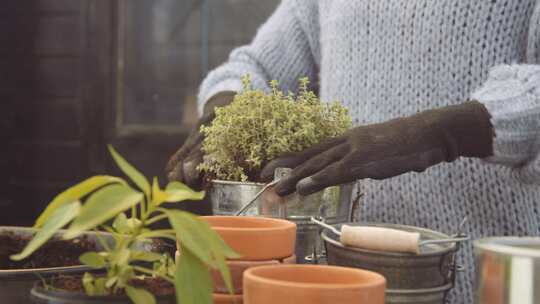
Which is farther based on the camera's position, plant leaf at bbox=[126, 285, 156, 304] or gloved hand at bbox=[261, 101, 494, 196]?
gloved hand at bbox=[261, 101, 494, 196]

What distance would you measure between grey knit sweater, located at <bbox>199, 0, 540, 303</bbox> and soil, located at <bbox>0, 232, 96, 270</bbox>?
60 cm

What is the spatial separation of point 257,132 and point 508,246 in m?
0.41

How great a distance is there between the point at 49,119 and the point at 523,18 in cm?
265

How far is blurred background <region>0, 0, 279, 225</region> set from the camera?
10.2 feet

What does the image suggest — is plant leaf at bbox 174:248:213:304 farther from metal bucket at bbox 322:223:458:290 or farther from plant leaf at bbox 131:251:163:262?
metal bucket at bbox 322:223:458:290

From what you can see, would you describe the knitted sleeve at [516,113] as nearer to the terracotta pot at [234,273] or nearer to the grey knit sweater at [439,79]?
the grey knit sweater at [439,79]

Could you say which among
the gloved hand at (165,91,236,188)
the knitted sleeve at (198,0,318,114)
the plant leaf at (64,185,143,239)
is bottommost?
the plant leaf at (64,185,143,239)

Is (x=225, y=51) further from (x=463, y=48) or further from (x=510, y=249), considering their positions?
(x=510, y=249)

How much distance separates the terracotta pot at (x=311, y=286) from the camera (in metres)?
0.47

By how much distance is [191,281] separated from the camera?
0.49 metres

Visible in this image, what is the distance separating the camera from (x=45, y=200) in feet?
11.2

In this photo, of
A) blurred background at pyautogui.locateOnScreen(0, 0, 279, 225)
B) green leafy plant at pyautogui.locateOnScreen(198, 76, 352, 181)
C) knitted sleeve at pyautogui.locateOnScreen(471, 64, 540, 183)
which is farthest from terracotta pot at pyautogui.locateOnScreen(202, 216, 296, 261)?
blurred background at pyautogui.locateOnScreen(0, 0, 279, 225)

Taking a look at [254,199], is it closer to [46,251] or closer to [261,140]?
[261,140]

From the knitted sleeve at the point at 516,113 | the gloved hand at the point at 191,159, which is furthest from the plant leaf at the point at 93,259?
the knitted sleeve at the point at 516,113
